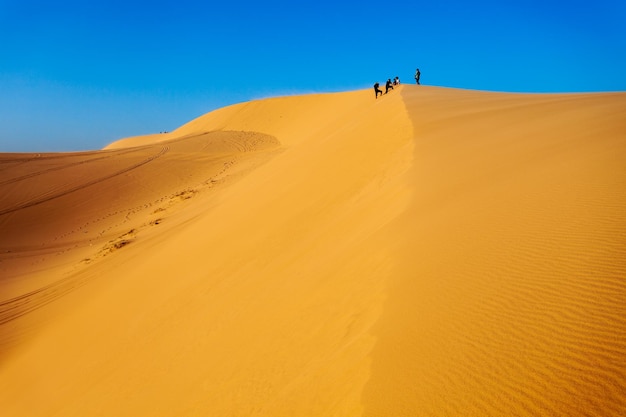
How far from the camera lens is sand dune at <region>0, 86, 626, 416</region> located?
193 centimetres

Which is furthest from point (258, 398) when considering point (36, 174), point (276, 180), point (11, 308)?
point (36, 174)

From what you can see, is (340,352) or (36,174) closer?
(340,352)

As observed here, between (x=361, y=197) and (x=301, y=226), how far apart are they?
115 centimetres

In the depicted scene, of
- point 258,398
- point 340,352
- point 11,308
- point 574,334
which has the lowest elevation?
point 11,308

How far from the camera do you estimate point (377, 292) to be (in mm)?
3105

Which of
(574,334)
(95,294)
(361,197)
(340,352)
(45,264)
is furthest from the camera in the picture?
(45,264)

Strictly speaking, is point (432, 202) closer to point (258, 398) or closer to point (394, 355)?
point (394, 355)

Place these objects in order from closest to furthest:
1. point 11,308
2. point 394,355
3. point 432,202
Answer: point 394,355
point 432,202
point 11,308

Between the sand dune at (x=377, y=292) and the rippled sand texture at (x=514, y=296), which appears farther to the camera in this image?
the sand dune at (x=377, y=292)

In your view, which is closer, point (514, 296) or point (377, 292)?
point (514, 296)

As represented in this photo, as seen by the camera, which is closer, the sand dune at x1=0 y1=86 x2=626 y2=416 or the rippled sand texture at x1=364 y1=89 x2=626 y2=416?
the rippled sand texture at x1=364 y1=89 x2=626 y2=416

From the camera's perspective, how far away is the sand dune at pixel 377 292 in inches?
76.0

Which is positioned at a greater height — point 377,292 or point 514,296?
point 514,296

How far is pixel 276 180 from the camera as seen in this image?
33.7 ft
